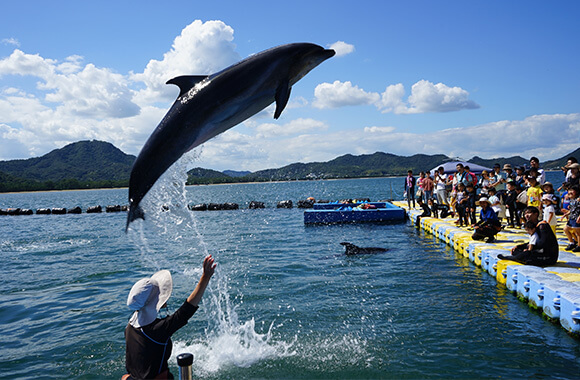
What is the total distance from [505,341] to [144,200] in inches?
287

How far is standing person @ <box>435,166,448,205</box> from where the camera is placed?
70.4 feet

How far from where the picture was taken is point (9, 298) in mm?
13172

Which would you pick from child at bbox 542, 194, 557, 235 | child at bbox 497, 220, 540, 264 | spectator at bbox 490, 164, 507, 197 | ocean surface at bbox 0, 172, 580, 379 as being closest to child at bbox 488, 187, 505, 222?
spectator at bbox 490, 164, 507, 197

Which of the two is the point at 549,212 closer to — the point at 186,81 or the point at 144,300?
the point at 186,81

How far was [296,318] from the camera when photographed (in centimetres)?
973

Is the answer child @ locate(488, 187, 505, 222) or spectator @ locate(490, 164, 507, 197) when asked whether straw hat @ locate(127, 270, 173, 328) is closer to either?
child @ locate(488, 187, 505, 222)

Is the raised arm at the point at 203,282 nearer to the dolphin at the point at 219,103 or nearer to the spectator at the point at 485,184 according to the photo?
the dolphin at the point at 219,103

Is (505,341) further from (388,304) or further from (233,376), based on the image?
(233,376)

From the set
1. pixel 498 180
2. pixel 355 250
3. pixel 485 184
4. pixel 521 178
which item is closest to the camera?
pixel 521 178

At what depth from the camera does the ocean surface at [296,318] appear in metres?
7.13

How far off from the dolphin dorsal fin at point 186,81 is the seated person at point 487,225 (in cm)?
1230

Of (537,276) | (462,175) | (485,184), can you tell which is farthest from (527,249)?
(462,175)

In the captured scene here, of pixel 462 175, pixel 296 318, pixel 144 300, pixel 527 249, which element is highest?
pixel 462 175

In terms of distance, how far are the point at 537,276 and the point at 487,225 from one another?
4.68m
